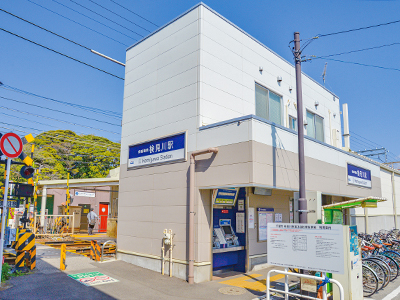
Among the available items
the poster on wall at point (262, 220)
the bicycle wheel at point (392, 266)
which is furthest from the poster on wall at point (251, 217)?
the bicycle wheel at point (392, 266)

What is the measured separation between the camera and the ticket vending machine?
1013 cm

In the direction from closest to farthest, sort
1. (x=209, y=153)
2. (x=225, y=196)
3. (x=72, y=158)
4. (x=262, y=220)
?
(x=209, y=153), (x=225, y=196), (x=262, y=220), (x=72, y=158)

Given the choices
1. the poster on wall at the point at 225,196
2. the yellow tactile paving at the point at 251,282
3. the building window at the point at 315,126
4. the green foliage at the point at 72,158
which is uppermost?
the green foliage at the point at 72,158

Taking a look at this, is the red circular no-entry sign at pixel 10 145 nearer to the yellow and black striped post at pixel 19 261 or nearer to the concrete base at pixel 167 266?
the yellow and black striped post at pixel 19 261

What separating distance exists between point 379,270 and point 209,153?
5492mm

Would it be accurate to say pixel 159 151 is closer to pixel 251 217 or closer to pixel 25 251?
pixel 251 217

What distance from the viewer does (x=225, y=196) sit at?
10.3m

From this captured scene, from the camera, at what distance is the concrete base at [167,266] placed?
353 inches

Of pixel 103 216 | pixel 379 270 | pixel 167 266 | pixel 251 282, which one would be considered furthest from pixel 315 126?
pixel 103 216

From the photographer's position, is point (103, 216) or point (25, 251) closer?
point (25, 251)

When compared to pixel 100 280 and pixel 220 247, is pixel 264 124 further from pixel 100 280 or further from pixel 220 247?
pixel 100 280

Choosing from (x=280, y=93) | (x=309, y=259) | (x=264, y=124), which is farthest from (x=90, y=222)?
(x=309, y=259)

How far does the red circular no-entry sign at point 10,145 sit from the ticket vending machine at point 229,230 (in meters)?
5.45

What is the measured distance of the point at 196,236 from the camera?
29.8 feet
